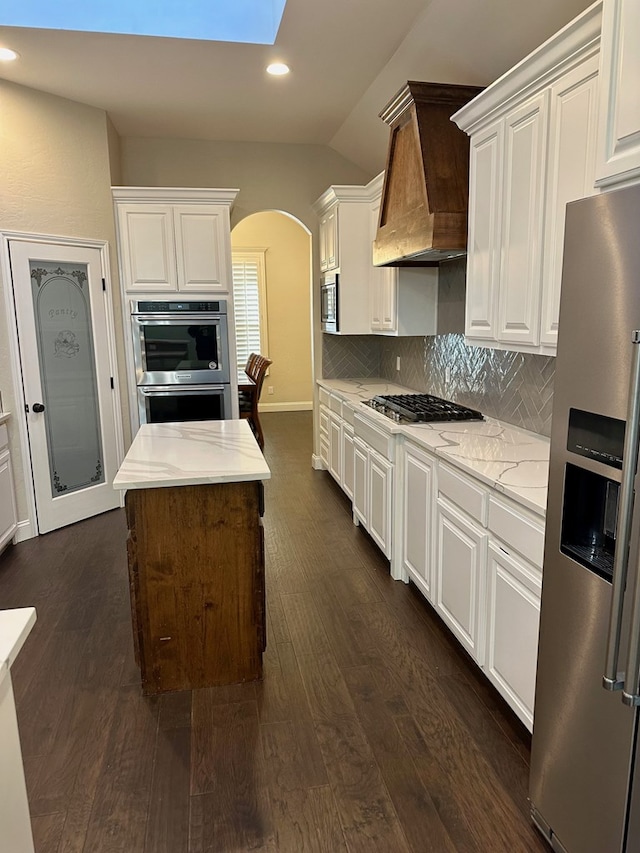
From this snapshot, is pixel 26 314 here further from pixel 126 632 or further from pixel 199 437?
pixel 126 632

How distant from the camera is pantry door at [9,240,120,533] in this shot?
4.11 meters

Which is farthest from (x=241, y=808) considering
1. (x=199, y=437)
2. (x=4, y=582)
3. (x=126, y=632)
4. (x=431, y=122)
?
(x=431, y=122)

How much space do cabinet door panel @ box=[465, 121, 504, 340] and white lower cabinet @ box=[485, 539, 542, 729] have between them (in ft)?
3.72

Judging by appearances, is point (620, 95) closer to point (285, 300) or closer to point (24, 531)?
point (24, 531)

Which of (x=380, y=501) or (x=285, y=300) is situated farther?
(x=285, y=300)

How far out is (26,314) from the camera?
4.07 metres

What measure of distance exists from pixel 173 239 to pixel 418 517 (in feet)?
10.2

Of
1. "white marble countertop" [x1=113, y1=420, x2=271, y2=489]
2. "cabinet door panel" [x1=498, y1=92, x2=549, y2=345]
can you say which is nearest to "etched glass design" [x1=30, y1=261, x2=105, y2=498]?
"white marble countertop" [x1=113, y1=420, x2=271, y2=489]

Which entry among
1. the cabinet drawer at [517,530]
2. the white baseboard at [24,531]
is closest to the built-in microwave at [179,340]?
the white baseboard at [24,531]

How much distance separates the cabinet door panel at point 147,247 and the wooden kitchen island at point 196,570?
2.66 m

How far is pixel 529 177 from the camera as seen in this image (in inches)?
93.2

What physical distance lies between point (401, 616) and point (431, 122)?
2561mm

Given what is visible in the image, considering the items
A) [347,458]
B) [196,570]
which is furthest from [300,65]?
[196,570]

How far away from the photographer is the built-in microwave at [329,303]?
4.96 metres
